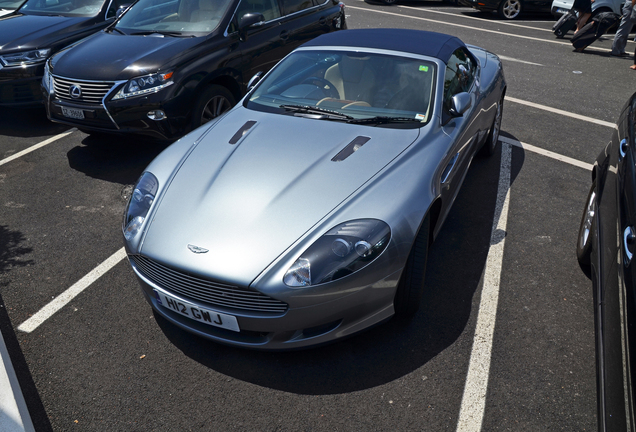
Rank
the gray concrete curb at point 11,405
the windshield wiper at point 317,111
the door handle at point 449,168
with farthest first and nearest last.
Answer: the windshield wiper at point 317,111, the door handle at point 449,168, the gray concrete curb at point 11,405

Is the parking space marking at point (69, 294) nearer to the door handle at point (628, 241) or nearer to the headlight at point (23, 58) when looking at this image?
the door handle at point (628, 241)

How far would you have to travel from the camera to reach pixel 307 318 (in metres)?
2.72

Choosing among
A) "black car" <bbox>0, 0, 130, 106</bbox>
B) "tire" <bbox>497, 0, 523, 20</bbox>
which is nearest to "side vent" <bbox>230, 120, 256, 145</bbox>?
"black car" <bbox>0, 0, 130, 106</bbox>

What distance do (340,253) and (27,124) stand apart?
6083 mm

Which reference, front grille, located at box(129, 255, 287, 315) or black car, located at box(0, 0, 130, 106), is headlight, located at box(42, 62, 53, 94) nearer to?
black car, located at box(0, 0, 130, 106)

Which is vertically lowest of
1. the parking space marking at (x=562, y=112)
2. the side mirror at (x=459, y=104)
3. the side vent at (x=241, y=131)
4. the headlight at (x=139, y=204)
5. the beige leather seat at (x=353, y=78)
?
the parking space marking at (x=562, y=112)

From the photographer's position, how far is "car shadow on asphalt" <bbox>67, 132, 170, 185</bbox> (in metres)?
5.35

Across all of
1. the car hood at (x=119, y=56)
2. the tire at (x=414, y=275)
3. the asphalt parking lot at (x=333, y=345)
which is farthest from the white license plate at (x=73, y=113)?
the tire at (x=414, y=275)

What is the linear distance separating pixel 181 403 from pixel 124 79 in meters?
3.56

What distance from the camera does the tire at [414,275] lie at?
3072mm

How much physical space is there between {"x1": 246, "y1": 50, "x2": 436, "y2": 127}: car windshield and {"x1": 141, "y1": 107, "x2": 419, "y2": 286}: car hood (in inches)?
7.9

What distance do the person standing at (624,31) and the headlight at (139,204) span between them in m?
10.7

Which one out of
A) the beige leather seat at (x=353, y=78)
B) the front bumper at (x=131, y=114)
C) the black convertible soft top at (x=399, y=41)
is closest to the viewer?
the beige leather seat at (x=353, y=78)

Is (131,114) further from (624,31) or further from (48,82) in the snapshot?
(624,31)
